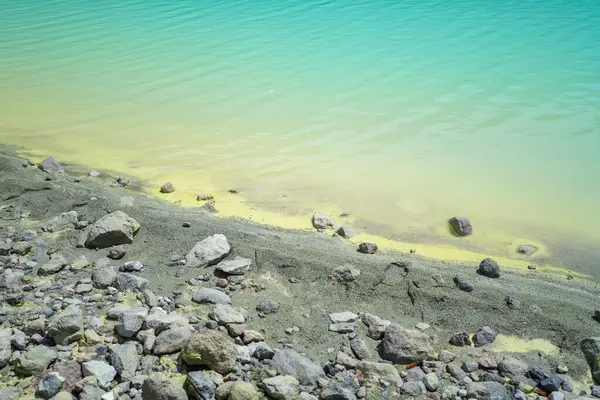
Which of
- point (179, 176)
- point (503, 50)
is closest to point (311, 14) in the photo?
point (503, 50)

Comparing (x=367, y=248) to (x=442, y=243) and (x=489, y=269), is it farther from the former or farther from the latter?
(x=489, y=269)

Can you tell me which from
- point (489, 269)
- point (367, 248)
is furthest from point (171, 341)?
point (489, 269)

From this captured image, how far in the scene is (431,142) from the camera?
733cm

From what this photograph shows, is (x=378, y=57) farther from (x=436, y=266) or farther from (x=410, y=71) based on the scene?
(x=436, y=266)

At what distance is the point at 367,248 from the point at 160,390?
247cm

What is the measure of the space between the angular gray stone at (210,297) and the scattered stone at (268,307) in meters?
0.26

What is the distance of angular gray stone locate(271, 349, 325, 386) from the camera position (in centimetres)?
304

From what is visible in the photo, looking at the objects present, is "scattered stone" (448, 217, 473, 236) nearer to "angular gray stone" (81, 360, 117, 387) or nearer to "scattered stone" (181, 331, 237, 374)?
"scattered stone" (181, 331, 237, 374)

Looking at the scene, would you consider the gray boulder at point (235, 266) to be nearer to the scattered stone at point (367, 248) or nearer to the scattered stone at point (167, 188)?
the scattered stone at point (367, 248)

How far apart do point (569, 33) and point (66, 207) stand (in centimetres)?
Answer: 1354

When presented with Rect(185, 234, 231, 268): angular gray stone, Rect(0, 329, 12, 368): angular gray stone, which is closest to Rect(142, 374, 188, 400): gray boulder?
Rect(0, 329, 12, 368): angular gray stone

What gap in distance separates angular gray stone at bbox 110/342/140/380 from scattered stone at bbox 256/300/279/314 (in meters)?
0.96

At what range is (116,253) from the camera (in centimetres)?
432

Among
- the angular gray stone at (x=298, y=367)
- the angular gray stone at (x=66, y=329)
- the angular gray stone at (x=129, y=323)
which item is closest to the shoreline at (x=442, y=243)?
the angular gray stone at (x=298, y=367)
